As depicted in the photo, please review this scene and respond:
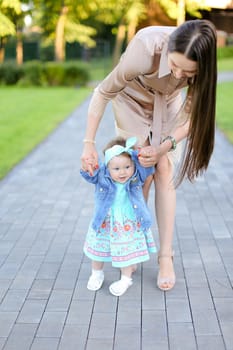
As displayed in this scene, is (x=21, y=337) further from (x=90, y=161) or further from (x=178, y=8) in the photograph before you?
(x=178, y=8)

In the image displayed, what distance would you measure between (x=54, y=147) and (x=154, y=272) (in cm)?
573

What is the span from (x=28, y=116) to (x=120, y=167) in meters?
10.2

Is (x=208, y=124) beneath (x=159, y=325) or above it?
above

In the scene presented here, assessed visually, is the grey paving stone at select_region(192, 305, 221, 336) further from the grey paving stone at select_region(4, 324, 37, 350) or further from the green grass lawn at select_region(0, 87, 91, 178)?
the green grass lawn at select_region(0, 87, 91, 178)

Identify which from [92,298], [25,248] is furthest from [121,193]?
[25,248]

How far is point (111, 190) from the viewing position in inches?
134

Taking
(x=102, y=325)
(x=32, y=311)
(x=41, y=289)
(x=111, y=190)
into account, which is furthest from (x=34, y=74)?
(x=102, y=325)

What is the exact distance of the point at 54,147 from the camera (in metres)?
9.32

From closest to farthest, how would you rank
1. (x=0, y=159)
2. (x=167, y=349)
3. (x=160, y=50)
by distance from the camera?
1. (x=167, y=349)
2. (x=160, y=50)
3. (x=0, y=159)

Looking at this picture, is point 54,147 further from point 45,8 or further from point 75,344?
point 45,8

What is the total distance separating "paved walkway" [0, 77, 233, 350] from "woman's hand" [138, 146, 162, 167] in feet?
2.67

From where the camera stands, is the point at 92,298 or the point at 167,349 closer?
the point at 167,349

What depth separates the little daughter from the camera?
3365 mm

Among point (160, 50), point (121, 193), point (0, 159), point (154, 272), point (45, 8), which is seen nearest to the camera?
point (160, 50)
